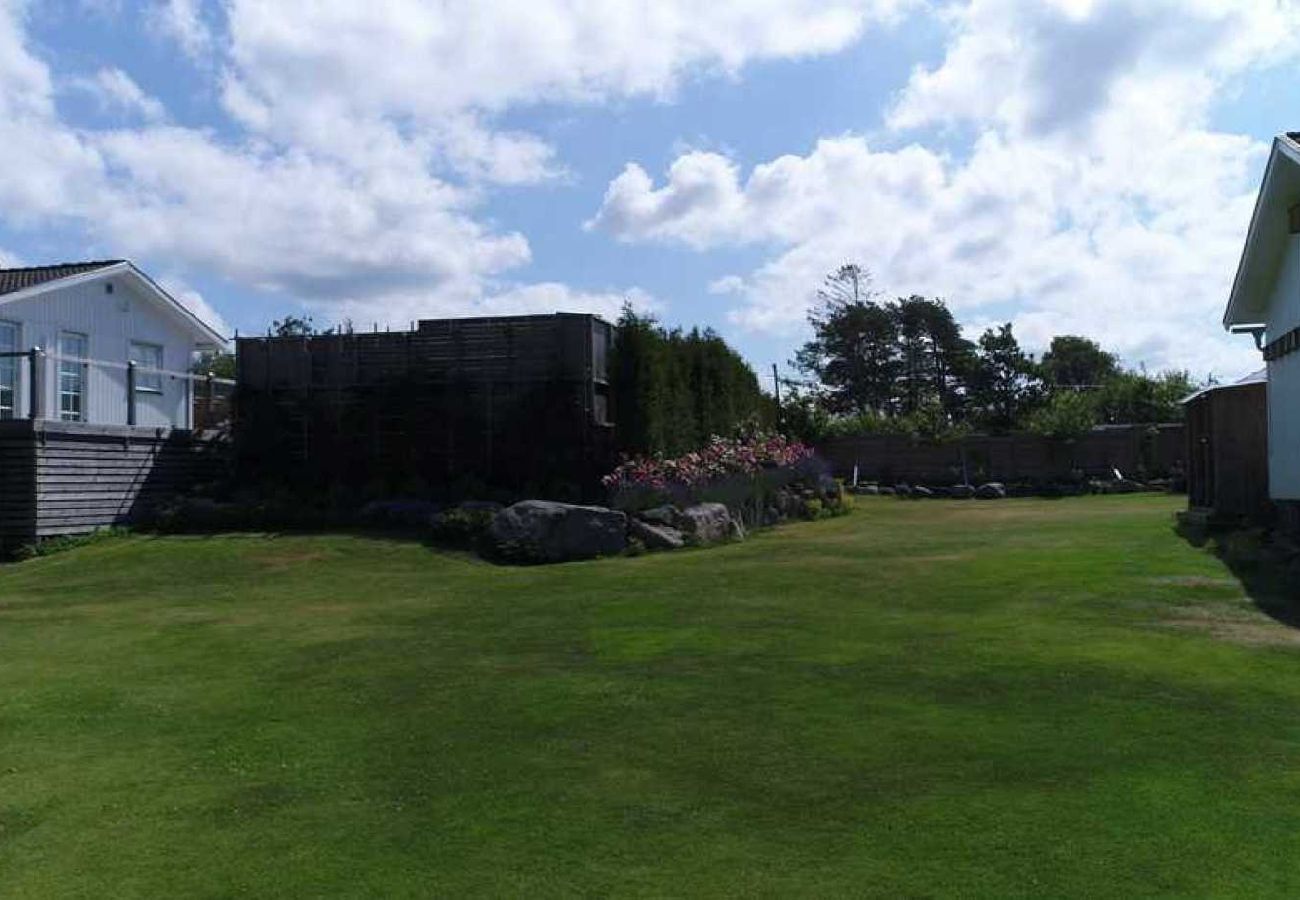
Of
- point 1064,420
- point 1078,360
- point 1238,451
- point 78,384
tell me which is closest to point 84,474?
point 78,384

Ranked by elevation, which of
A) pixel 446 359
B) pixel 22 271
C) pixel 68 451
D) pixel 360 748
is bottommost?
pixel 360 748

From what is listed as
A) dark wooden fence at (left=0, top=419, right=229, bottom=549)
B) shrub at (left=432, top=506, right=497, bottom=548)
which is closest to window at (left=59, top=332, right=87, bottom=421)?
dark wooden fence at (left=0, top=419, right=229, bottom=549)

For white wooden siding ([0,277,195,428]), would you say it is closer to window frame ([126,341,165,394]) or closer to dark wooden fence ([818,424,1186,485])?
window frame ([126,341,165,394])

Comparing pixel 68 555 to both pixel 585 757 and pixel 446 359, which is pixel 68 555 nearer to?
pixel 446 359

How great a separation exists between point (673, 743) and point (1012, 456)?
96.5ft

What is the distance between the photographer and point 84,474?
18.4 meters

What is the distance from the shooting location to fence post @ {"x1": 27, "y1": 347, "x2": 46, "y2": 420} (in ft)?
60.4

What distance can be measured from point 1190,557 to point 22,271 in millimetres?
22590

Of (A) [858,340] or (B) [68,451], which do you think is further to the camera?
(A) [858,340]

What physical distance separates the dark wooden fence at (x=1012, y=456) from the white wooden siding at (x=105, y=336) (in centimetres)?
1849

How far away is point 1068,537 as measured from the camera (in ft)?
51.5

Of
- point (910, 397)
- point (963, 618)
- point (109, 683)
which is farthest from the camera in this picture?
point (910, 397)

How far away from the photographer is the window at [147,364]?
2291 cm

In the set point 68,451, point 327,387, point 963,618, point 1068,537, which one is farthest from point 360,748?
point 327,387
